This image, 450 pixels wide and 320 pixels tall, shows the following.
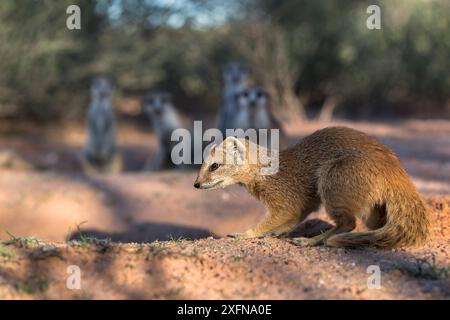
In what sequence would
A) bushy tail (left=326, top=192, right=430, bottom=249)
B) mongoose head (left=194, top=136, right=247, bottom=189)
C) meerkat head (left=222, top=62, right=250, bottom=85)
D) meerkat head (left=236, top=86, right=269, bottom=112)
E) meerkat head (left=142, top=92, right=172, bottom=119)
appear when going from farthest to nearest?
1. meerkat head (left=222, top=62, right=250, bottom=85)
2. meerkat head (left=142, top=92, right=172, bottom=119)
3. meerkat head (left=236, top=86, right=269, bottom=112)
4. mongoose head (left=194, top=136, right=247, bottom=189)
5. bushy tail (left=326, top=192, right=430, bottom=249)

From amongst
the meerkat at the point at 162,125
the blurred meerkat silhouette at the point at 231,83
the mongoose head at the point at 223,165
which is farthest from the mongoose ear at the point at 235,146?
the blurred meerkat silhouette at the point at 231,83

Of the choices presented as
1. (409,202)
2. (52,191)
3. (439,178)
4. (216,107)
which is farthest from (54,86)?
(409,202)

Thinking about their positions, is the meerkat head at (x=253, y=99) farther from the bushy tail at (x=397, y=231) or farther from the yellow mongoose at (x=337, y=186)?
the bushy tail at (x=397, y=231)

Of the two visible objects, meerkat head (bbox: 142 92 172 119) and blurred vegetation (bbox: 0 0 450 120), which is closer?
meerkat head (bbox: 142 92 172 119)

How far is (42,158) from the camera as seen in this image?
12.5 meters

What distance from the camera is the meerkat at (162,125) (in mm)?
10945

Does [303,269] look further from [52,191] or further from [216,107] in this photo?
[216,107]

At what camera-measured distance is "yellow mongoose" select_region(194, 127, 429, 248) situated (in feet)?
12.7

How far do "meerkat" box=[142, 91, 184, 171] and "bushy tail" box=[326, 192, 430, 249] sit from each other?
7.24m

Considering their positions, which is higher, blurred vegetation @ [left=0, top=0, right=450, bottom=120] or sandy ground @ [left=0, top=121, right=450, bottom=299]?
blurred vegetation @ [left=0, top=0, right=450, bottom=120]

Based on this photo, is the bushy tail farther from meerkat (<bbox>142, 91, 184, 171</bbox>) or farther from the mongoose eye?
meerkat (<bbox>142, 91, 184, 171</bbox>)

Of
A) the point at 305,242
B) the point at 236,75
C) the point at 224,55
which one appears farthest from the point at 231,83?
the point at 305,242

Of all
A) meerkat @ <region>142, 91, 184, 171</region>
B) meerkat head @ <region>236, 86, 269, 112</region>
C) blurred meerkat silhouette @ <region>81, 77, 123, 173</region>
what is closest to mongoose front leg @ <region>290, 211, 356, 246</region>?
meerkat head @ <region>236, 86, 269, 112</region>

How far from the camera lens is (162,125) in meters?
11.4
